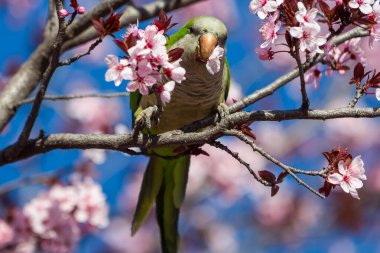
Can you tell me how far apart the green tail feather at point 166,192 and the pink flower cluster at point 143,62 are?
1541 mm

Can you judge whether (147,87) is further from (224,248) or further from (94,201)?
(224,248)

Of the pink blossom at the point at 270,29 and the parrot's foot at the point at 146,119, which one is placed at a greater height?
the pink blossom at the point at 270,29

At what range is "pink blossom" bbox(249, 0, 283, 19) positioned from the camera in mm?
1997

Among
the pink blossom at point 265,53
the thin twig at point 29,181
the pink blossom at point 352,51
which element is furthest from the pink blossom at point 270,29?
the thin twig at point 29,181

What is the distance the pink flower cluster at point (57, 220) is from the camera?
3.71 meters

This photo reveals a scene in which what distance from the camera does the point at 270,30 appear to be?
2.05 metres

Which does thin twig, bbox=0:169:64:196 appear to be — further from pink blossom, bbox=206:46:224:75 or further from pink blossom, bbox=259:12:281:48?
pink blossom, bbox=259:12:281:48

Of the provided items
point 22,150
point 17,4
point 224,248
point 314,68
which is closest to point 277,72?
point 224,248

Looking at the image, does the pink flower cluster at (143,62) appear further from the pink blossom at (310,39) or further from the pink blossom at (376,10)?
the pink blossom at (376,10)

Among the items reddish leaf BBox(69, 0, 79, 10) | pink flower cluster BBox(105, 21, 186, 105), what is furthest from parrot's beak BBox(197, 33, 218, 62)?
reddish leaf BBox(69, 0, 79, 10)

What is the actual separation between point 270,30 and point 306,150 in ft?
20.1

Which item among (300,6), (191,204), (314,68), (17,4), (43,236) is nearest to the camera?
(300,6)

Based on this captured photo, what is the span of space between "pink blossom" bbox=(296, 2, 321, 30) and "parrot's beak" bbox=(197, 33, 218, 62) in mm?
651

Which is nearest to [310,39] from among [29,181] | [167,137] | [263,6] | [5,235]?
[263,6]
